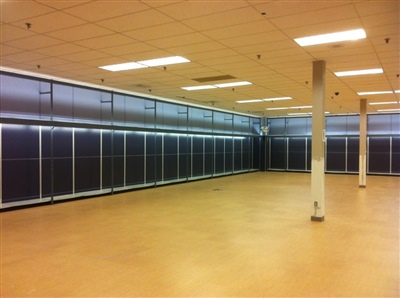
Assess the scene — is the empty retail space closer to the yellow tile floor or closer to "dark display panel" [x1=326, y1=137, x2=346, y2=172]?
the yellow tile floor

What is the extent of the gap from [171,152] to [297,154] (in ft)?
38.5

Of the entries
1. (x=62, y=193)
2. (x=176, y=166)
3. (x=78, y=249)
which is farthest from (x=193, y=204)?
(x=176, y=166)

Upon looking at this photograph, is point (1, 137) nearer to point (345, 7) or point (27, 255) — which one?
point (27, 255)

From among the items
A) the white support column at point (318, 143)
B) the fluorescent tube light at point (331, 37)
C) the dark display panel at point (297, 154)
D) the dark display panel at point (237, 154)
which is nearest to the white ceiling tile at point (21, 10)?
the fluorescent tube light at point (331, 37)

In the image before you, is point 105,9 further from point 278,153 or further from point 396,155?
point 278,153

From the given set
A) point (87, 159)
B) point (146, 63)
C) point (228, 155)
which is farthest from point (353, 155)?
point (146, 63)

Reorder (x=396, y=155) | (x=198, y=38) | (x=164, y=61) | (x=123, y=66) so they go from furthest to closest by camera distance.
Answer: (x=396, y=155), (x=123, y=66), (x=164, y=61), (x=198, y=38)

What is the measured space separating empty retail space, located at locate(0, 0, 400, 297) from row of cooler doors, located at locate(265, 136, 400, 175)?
6.37 metres

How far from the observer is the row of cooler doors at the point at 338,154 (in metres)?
22.5

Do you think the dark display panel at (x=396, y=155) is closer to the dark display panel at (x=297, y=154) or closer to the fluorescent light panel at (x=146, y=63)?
the dark display panel at (x=297, y=154)

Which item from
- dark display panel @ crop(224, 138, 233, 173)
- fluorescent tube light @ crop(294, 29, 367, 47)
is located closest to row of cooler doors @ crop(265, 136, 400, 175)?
dark display panel @ crop(224, 138, 233, 173)

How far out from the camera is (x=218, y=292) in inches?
178

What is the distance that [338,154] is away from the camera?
24.1m

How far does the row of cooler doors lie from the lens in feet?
73.9
